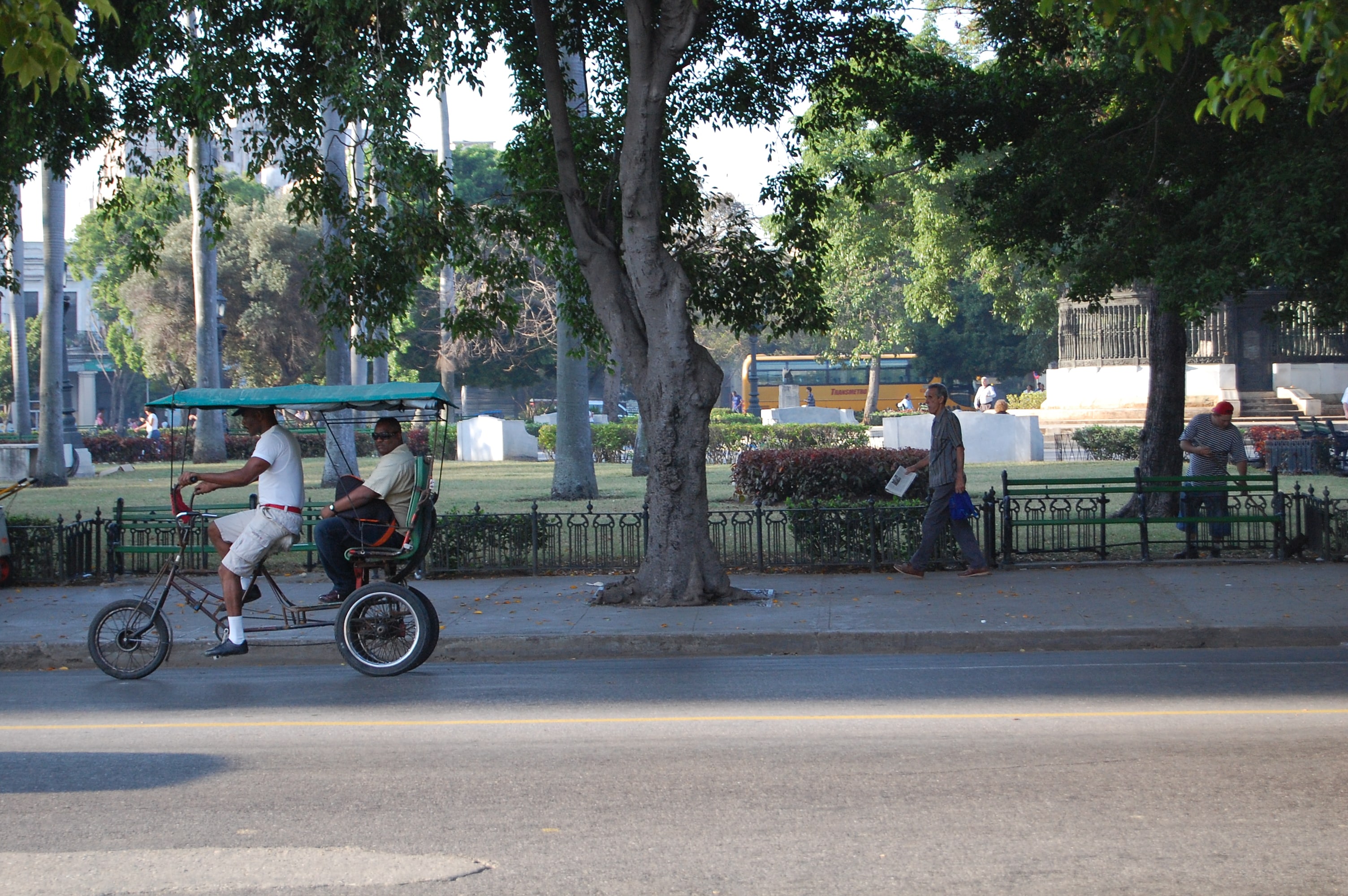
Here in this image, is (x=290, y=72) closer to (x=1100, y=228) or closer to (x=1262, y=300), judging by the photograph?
(x=1100, y=228)

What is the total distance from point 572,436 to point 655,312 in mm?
12069

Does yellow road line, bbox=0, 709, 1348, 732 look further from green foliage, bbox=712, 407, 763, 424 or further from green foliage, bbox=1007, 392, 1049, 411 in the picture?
green foliage, bbox=1007, 392, 1049, 411

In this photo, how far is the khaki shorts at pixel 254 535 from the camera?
8445mm

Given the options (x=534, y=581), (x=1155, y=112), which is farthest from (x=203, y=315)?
(x=1155, y=112)

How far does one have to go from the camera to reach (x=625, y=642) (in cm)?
971

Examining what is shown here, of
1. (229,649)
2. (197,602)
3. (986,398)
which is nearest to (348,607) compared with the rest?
(229,649)

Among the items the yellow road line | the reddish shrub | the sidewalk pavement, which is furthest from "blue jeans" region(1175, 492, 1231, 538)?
the reddish shrub

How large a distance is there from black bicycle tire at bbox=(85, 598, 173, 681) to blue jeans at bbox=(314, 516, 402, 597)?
1148 mm

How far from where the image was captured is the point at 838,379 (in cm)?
6956

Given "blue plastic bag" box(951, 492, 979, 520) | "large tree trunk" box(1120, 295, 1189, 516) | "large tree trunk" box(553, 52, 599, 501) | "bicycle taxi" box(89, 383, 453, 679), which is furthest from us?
"large tree trunk" box(553, 52, 599, 501)

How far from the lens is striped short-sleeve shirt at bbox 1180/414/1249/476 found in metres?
13.6

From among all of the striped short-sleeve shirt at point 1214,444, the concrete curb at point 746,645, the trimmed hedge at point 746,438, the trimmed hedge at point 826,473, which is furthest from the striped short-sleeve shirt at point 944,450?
the trimmed hedge at point 746,438

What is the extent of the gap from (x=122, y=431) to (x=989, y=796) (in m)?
61.7

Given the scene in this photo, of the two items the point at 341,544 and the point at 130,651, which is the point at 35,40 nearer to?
the point at 341,544
